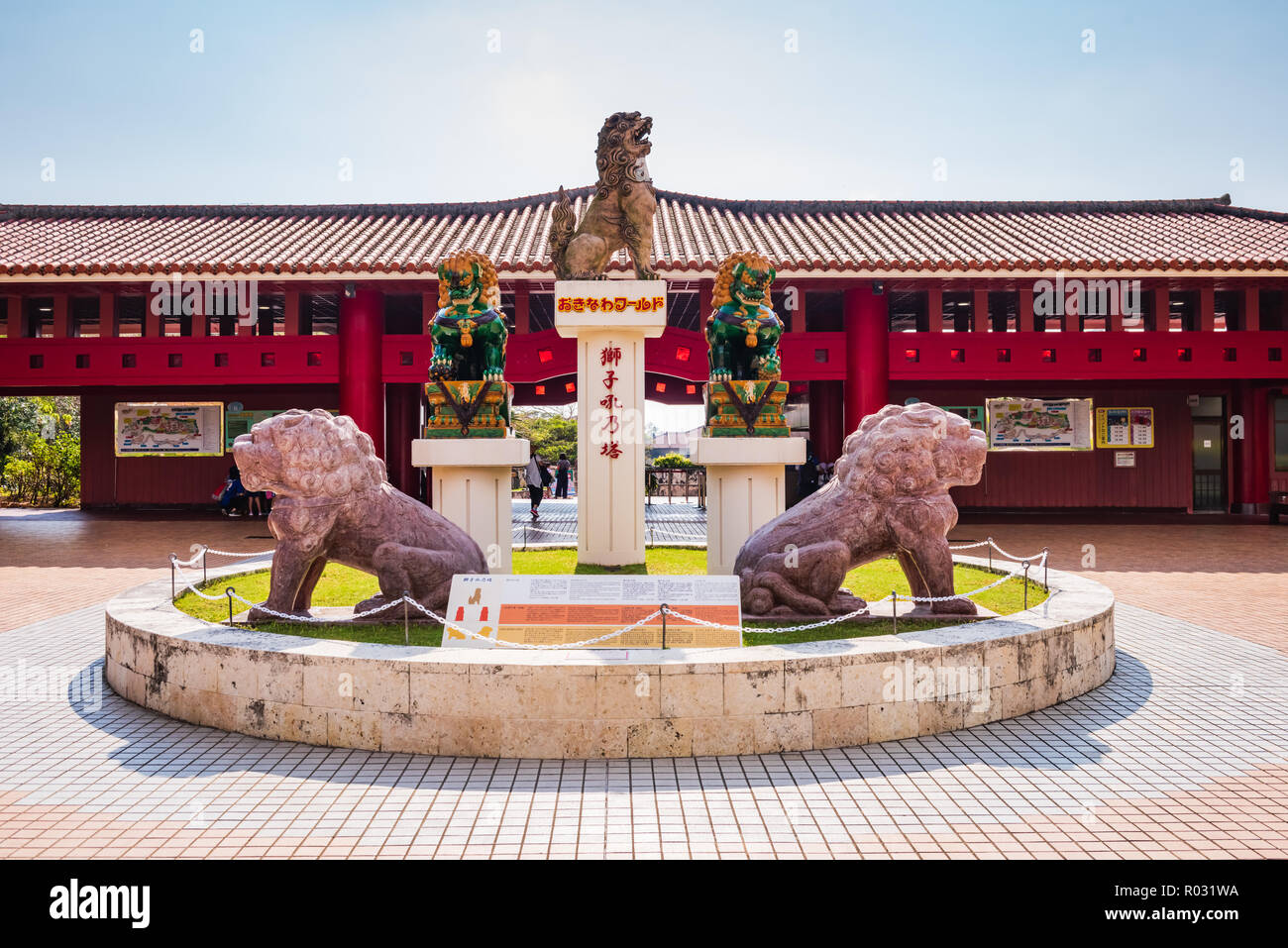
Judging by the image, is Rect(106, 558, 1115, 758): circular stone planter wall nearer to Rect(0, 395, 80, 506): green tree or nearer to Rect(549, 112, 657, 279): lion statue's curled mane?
Rect(549, 112, 657, 279): lion statue's curled mane

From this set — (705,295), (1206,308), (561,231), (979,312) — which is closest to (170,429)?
(705,295)

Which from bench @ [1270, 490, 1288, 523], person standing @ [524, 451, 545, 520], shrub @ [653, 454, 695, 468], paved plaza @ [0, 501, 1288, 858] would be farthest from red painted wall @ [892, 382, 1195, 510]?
paved plaza @ [0, 501, 1288, 858]

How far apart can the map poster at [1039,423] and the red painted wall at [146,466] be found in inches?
558

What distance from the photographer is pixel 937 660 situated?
4258 millimetres

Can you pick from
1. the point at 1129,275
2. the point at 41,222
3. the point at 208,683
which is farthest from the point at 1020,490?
the point at 41,222

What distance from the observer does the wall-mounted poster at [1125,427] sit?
16.6 metres

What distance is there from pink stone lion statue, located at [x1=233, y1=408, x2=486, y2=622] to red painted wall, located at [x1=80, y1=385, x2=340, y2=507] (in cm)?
1288

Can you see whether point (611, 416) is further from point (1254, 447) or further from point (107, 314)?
point (1254, 447)

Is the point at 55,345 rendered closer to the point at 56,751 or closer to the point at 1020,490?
the point at 56,751

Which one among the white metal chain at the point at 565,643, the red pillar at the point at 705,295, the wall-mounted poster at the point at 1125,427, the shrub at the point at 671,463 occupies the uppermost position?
the red pillar at the point at 705,295

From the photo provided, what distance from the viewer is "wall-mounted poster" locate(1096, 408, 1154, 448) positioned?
655 inches

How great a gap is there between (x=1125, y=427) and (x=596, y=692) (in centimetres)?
1654

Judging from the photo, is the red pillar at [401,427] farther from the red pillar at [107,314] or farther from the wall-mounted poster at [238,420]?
the red pillar at [107,314]

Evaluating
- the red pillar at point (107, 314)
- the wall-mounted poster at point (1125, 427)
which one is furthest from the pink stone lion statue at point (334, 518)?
the wall-mounted poster at point (1125, 427)
